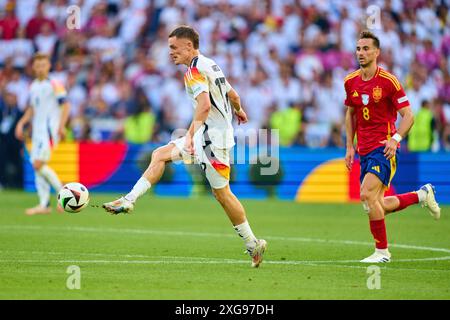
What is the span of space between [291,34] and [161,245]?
1459 centimetres

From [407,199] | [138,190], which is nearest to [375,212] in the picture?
[407,199]

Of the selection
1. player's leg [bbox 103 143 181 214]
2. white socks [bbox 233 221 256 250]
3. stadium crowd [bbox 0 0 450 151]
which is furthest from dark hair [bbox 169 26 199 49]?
stadium crowd [bbox 0 0 450 151]

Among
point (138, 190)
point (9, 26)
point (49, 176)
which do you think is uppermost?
point (9, 26)

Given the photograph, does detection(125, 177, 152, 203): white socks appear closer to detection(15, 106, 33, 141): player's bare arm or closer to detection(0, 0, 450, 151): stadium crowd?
detection(15, 106, 33, 141): player's bare arm

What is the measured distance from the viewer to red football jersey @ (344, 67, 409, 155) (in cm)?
1147

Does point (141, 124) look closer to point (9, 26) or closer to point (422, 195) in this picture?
point (9, 26)

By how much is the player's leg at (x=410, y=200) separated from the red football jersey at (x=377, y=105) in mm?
796

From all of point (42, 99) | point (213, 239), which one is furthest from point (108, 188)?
point (213, 239)

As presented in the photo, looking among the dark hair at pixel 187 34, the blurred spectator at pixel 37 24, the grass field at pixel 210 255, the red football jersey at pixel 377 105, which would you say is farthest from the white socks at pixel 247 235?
the blurred spectator at pixel 37 24

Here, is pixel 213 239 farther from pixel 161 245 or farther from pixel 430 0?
pixel 430 0

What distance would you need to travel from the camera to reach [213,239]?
1398 cm

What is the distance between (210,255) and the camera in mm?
11922

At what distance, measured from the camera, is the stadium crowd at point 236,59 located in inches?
967

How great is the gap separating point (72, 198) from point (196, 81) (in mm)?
2197
